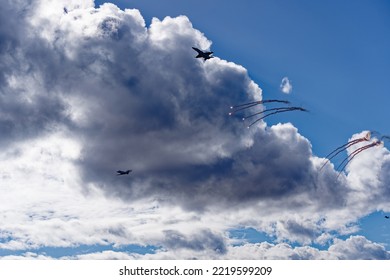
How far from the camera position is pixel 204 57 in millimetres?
100688
